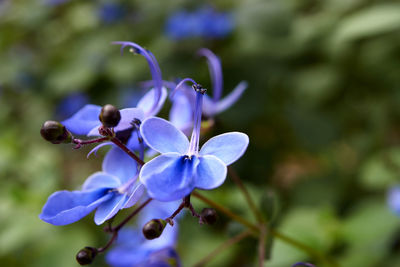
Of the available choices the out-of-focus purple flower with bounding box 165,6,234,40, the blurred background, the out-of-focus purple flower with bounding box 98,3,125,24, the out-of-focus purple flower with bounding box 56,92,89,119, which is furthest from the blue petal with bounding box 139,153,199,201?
the out-of-focus purple flower with bounding box 98,3,125,24

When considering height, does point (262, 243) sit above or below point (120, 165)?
below

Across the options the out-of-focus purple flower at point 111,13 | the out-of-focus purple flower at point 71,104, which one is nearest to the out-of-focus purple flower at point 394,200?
the out-of-focus purple flower at point 71,104

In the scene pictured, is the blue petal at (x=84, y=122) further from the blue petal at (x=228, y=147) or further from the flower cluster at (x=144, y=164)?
the blue petal at (x=228, y=147)

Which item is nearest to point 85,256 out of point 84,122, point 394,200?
point 84,122

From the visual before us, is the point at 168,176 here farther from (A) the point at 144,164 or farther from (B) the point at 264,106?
(B) the point at 264,106

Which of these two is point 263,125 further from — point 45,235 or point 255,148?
point 45,235

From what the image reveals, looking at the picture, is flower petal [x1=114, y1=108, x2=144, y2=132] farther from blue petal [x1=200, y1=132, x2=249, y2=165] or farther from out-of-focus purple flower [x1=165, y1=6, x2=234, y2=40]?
out-of-focus purple flower [x1=165, y1=6, x2=234, y2=40]
